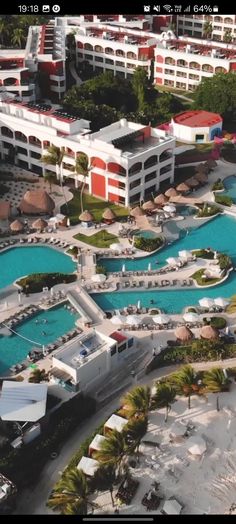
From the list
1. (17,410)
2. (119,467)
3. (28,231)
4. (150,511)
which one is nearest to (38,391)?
(17,410)

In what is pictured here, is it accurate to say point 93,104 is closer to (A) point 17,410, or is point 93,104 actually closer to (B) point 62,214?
(B) point 62,214

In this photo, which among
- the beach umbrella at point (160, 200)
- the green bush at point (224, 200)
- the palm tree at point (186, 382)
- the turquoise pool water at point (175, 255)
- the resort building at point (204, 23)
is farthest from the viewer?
the resort building at point (204, 23)

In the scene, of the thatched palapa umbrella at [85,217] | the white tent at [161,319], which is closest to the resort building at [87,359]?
the white tent at [161,319]

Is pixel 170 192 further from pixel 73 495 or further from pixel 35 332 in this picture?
pixel 73 495

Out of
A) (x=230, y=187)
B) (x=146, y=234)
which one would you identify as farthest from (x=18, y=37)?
(x=146, y=234)

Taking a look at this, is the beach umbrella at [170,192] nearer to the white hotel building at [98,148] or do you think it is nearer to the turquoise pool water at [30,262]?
the white hotel building at [98,148]
